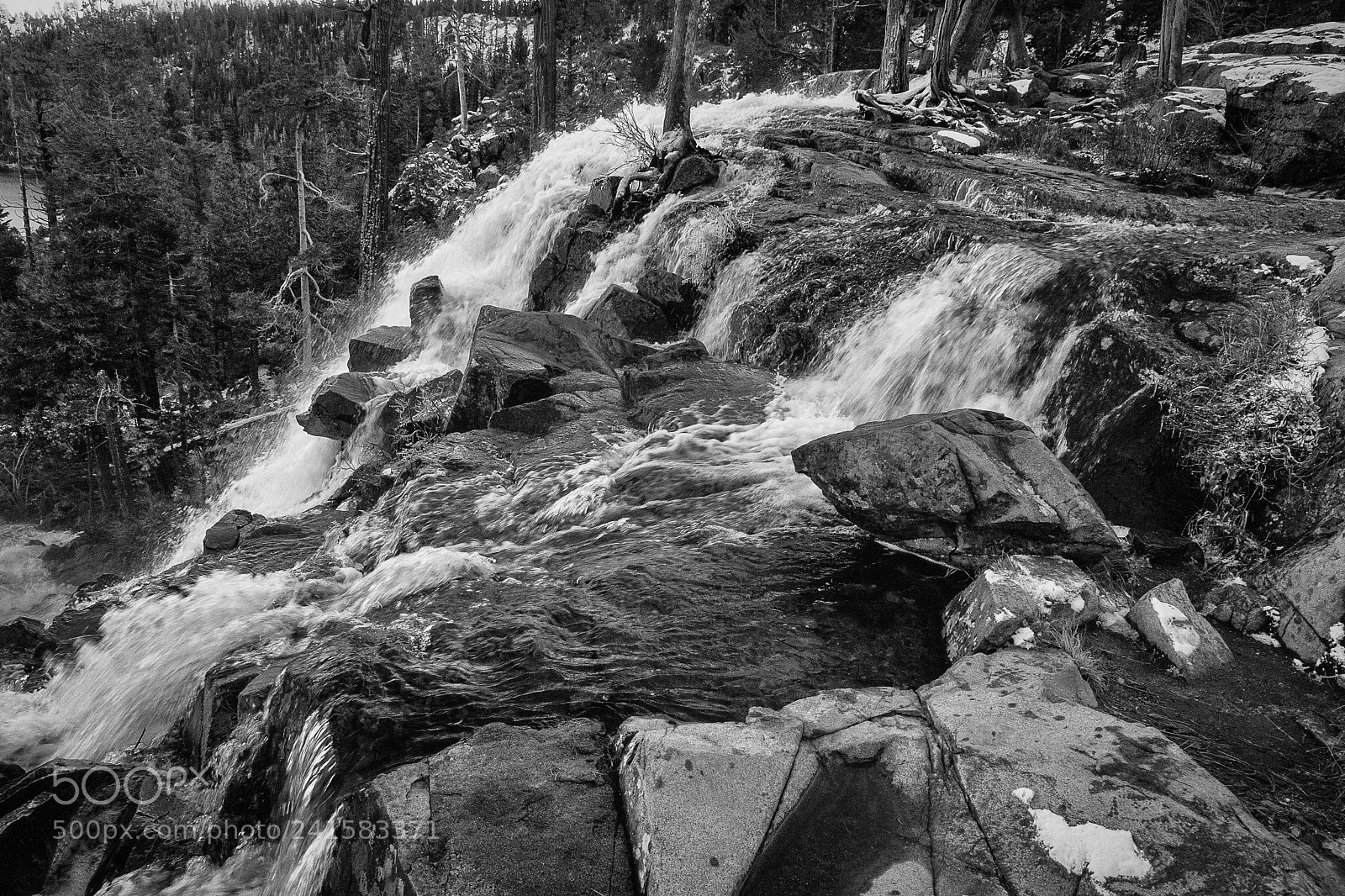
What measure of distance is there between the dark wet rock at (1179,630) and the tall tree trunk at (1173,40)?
57.5 ft

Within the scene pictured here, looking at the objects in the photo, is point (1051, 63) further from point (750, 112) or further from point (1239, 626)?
point (1239, 626)

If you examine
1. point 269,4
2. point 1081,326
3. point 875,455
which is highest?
point 269,4

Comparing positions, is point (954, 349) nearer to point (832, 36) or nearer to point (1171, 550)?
point (1171, 550)

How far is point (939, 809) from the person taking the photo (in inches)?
126

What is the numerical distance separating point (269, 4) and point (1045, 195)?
461 feet

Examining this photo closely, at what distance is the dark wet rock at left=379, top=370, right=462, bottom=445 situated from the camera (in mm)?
10750

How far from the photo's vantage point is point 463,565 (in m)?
6.63

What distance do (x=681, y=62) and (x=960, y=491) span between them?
14964 millimetres

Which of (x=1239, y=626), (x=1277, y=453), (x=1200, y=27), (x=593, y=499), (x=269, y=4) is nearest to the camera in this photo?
(x=1239, y=626)

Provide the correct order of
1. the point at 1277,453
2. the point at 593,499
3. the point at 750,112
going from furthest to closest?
the point at 750,112 → the point at 593,499 → the point at 1277,453

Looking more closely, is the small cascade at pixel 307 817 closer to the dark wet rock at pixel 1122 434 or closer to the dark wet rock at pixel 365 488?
the dark wet rock at pixel 365 488

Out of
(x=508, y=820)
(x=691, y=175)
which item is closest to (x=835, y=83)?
(x=691, y=175)

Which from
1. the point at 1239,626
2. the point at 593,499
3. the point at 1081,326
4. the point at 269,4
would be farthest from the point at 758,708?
the point at 269,4

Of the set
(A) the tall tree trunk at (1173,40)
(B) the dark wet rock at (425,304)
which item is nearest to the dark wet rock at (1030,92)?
(A) the tall tree trunk at (1173,40)
